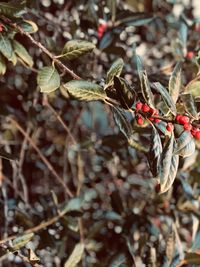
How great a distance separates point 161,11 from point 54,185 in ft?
3.00

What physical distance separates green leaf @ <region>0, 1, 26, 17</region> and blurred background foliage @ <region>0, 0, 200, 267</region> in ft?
0.64

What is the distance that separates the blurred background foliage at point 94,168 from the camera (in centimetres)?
140

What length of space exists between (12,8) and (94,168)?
1.10 metres

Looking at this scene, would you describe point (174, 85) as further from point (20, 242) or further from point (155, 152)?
point (20, 242)

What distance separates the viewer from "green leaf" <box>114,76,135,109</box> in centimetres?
92

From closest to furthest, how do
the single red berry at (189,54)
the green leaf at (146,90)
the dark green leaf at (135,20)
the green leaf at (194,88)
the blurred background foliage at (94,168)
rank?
the green leaf at (146,90), the green leaf at (194,88), the blurred background foliage at (94,168), the dark green leaf at (135,20), the single red berry at (189,54)

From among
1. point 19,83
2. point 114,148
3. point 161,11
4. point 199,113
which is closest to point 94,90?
point 199,113

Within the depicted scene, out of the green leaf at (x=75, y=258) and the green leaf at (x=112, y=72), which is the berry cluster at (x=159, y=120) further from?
the green leaf at (x=75, y=258)

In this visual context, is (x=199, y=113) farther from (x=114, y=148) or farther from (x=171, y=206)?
(x=171, y=206)

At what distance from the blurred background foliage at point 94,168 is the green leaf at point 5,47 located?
0.15m

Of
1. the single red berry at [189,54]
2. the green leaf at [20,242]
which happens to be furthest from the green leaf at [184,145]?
the single red berry at [189,54]

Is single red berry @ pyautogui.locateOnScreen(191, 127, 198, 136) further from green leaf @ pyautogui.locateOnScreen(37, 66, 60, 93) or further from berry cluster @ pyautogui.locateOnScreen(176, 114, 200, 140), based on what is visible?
green leaf @ pyautogui.locateOnScreen(37, 66, 60, 93)

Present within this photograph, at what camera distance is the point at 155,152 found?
925 mm

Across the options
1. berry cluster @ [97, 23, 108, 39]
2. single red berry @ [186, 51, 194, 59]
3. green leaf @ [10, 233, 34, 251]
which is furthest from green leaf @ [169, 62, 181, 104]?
single red berry @ [186, 51, 194, 59]
